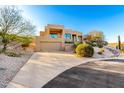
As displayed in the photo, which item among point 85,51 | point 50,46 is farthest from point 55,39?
point 85,51

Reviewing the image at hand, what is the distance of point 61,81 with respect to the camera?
679 centimetres

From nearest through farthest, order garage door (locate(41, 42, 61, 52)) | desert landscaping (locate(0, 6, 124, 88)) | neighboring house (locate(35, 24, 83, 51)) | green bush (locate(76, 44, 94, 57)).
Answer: desert landscaping (locate(0, 6, 124, 88)), green bush (locate(76, 44, 94, 57)), neighboring house (locate(35, 24, 83, 51)), garage door (locate(41, 42, 61, 52))

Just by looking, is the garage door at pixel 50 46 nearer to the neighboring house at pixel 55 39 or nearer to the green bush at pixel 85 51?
the neighboring house at pixel 55 39

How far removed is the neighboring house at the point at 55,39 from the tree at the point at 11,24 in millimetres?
6718

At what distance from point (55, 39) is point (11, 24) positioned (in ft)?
32.0

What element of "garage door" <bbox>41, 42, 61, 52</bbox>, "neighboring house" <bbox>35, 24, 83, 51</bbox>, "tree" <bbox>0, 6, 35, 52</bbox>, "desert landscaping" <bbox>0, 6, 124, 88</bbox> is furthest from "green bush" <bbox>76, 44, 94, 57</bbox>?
"garage door" <bbox>41, 42, 61, 52</bbox>

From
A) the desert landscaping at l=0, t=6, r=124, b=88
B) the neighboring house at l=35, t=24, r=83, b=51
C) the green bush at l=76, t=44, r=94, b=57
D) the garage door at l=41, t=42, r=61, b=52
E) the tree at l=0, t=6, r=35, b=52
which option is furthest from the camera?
the garage door at l=41, t=42, r=61, b=52

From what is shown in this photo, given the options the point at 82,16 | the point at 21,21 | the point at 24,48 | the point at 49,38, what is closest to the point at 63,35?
the point at 49,38

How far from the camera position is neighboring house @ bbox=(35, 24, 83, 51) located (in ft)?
70.8

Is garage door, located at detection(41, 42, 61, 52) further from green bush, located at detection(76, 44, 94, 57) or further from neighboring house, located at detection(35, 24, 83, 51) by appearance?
green bush, located at detection(76, 44, 94, 57)

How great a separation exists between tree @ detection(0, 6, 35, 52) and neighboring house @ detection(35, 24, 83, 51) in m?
6.72

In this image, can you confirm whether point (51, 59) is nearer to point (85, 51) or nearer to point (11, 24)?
point (85, 51)
